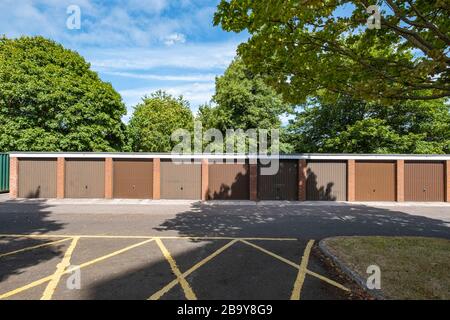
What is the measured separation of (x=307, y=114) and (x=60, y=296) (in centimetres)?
2624

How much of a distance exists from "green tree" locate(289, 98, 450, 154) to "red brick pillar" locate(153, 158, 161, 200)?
14.3 metres

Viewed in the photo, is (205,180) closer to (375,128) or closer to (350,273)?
(350,273)

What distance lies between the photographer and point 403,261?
6879 millimetres

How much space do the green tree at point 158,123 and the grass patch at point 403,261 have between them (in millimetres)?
28921

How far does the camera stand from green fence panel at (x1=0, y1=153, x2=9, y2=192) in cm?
2068

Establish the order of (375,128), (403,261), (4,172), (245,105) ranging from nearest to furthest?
(403,261) → (4,172) → (375,128) → (245,105)

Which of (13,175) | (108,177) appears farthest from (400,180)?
(13,175)

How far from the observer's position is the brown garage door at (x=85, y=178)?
1947 centimetres

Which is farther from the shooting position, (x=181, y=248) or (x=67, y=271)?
(x=181, y=248)

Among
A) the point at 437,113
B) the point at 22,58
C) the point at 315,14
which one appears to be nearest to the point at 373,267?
the point at 315,14

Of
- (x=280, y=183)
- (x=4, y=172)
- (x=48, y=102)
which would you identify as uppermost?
(x=48, y=102)

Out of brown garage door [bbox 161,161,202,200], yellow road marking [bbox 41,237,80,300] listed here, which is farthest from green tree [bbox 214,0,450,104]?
brown garage door [bbox 161,161,202,200]

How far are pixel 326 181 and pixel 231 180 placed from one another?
6375 mm

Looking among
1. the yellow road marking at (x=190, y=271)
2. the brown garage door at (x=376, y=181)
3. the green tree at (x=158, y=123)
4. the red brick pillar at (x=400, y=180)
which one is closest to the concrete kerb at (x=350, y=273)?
the yellow road marking at (x=190, y=271)
